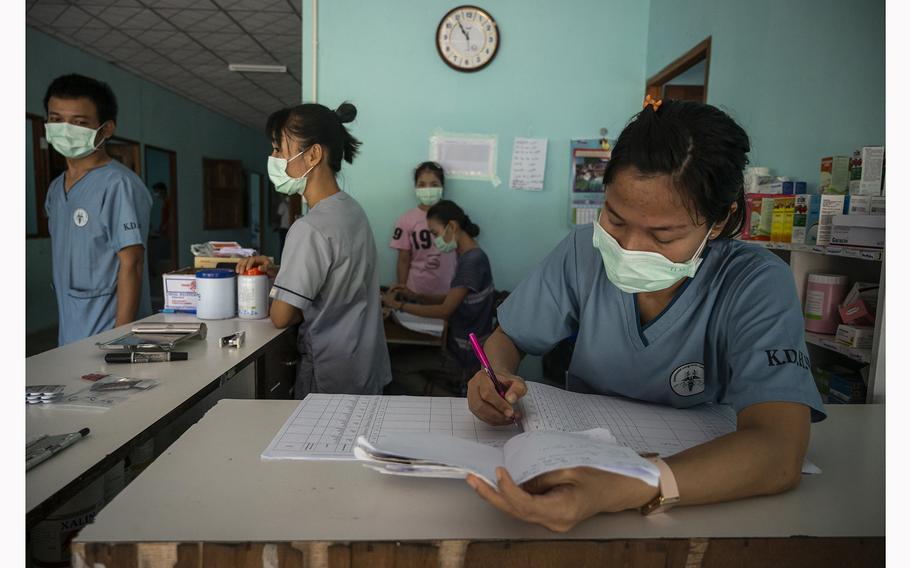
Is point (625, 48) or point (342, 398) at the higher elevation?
point (625, 48)

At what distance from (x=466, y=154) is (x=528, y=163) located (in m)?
0.41

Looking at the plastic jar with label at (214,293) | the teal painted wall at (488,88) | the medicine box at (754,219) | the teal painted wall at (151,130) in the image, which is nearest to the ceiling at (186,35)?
the teal painted wall at (151,130)

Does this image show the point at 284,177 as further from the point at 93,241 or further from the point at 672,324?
the point at 672,324

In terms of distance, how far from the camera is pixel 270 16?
16.1 feet

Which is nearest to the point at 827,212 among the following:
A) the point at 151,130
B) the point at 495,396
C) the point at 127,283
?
the point at 495,396

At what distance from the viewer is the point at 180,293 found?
2.17 metres

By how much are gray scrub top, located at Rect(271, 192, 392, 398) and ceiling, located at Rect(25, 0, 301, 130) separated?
11.6 feet

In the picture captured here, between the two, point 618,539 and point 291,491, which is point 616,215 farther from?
point 291,491

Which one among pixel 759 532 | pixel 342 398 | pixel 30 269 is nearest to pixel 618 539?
pixel 759 532

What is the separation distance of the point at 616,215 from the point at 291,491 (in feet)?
2.42

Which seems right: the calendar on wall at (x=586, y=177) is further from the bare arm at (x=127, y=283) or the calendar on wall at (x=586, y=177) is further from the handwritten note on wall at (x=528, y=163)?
the bare arm at (x=127, y=283)

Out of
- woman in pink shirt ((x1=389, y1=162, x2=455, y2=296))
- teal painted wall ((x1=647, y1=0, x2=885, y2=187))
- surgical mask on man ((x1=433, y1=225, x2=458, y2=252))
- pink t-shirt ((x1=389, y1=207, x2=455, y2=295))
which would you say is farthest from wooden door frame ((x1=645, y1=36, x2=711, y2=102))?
pink t-shirt ((x1=389, y1=207, x2=455, y2=295))

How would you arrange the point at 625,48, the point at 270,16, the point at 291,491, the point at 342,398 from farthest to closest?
the point at 270,16
the point at 625,48
the point at 342,398
the point at 291,491

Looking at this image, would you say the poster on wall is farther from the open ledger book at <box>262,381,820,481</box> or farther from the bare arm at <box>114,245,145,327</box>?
the open ledger book at <box>262,381,820,481</box>
